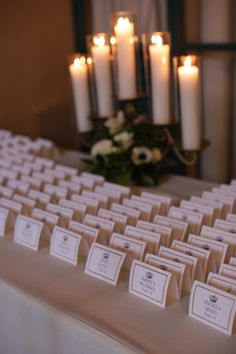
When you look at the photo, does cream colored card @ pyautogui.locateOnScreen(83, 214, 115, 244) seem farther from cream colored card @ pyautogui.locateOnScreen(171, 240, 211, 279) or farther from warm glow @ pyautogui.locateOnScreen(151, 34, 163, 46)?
warm glow @ pyautogui.locateOnScreen(151, 34, 163, 46)

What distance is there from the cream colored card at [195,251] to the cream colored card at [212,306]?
0.11 m

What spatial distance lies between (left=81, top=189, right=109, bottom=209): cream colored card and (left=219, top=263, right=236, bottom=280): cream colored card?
50cm

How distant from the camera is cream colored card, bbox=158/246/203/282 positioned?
1094 mm

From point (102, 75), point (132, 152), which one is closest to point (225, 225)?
point (132, 152)

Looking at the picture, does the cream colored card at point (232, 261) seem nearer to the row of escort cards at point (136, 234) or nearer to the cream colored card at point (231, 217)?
the row of escort cards at point (136, 234)

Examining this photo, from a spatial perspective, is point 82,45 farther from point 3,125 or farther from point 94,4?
point 3,125

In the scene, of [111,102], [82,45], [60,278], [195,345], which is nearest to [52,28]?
[82,45]

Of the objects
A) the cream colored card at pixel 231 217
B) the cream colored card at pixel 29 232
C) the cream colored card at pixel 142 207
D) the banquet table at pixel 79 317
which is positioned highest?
the cream colored card at pixel 231 217

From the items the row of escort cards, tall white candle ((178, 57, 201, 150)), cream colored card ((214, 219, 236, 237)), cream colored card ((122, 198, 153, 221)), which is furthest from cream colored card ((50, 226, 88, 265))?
tall white candle ((178, 57, 201, 150))

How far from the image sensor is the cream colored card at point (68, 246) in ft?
4.16

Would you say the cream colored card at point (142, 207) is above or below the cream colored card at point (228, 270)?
below

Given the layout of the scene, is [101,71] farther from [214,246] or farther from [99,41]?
[214,246]

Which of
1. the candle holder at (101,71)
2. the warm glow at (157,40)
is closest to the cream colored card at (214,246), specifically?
the warm glow at (157,40)

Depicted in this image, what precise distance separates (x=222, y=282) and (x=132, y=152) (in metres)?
0.91
